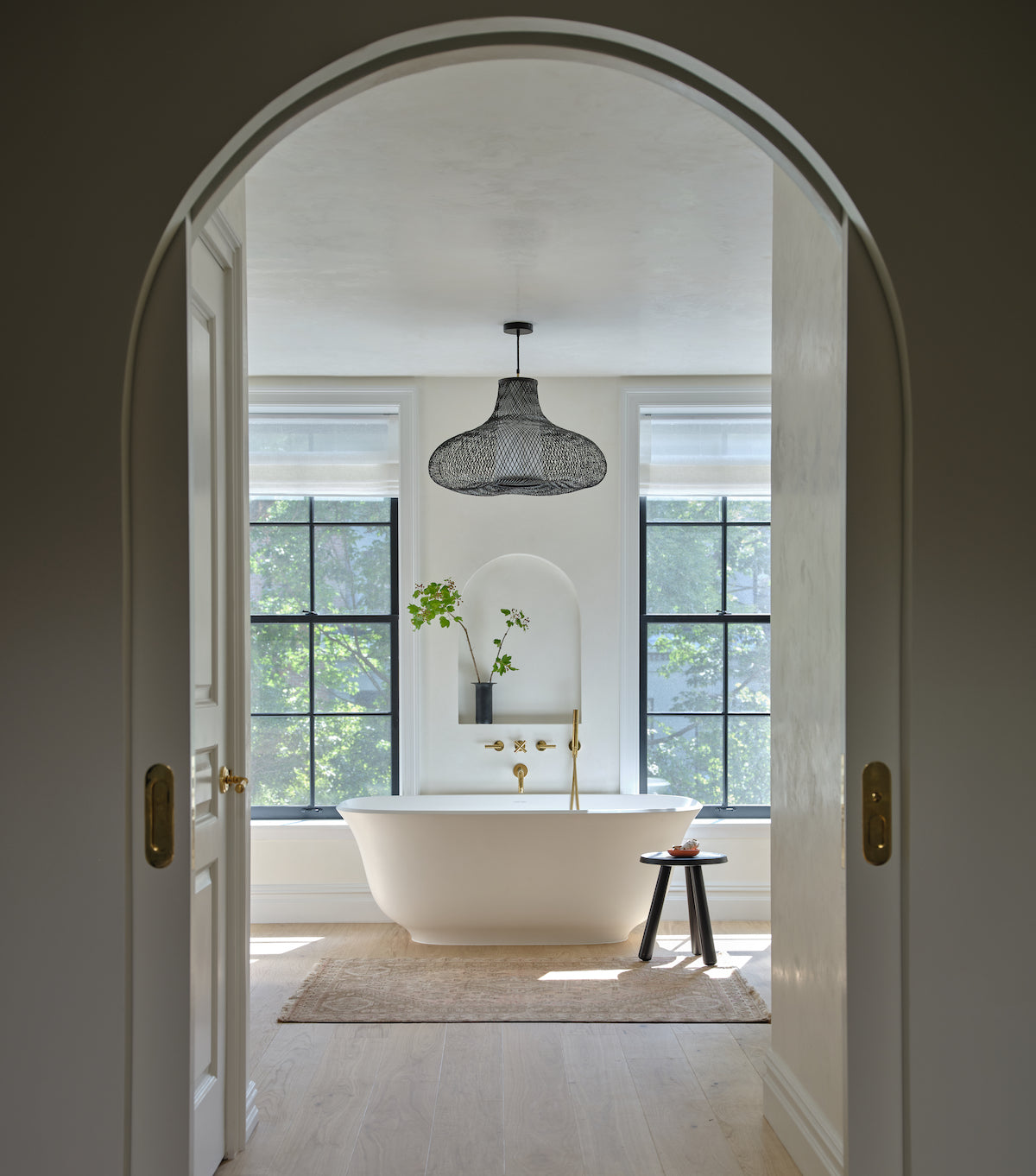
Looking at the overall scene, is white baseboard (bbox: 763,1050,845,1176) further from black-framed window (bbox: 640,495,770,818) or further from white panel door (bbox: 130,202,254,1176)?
black-framed window (bbox: 640,495,770,818)

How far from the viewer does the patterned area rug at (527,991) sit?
4.00 meters

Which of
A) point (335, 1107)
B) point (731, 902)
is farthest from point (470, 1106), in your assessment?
point (731, 902)

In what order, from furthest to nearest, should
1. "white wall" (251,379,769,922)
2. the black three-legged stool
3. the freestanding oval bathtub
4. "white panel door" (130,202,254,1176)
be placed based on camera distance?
"white wall" (251,379,769,922)
the freestanding oval bathtub
the black three-legged stool
"white panel door" (130,202,254,1176)

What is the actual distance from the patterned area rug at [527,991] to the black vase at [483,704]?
1382 millimetres

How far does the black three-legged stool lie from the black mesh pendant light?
1.73 metres

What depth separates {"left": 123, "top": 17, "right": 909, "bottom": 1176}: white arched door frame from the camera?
4.92 ft

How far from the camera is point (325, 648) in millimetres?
5832

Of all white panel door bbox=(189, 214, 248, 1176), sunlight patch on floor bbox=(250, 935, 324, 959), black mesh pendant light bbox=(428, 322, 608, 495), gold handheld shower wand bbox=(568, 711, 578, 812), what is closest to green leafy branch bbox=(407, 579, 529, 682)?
gold handheld shower wand bbox=(568, 711, 578, 812)
